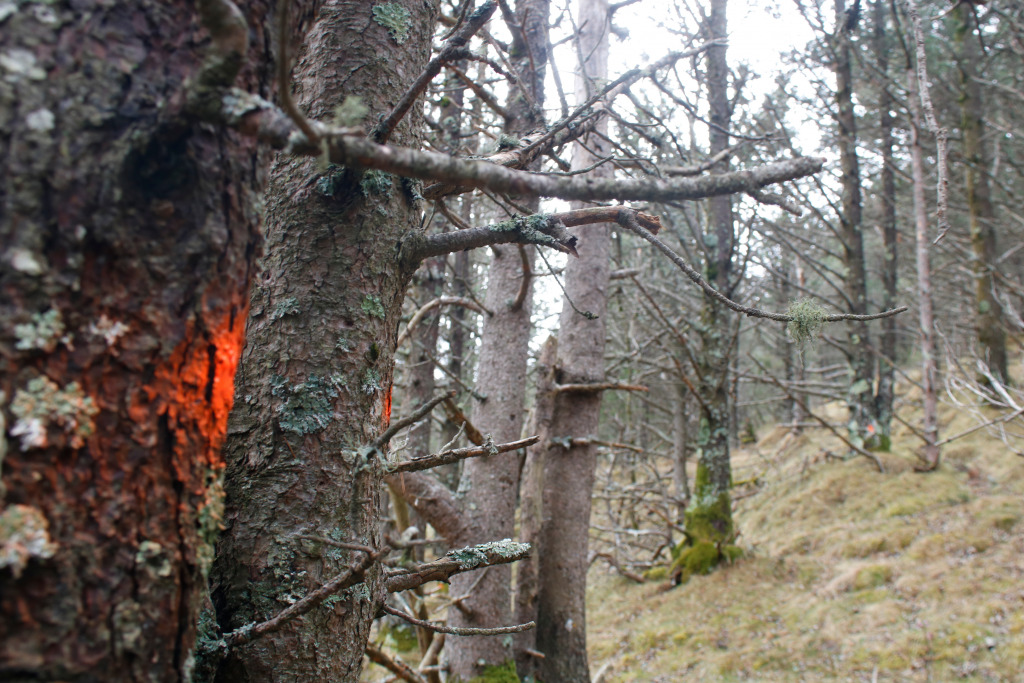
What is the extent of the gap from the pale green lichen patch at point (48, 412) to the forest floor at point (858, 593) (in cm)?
588

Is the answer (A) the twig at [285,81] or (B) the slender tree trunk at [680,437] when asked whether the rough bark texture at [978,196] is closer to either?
(B) the slender tree trunk at [680,437]

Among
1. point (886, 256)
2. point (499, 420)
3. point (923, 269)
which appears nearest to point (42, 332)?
point (499, 420)

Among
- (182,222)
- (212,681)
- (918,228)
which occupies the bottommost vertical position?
(212,681)

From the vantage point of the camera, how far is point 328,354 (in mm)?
1619

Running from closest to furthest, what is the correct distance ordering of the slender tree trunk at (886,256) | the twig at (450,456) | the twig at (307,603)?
the twig at (307,603), the twig at (450,456), the slender tree trunk at (886,256)

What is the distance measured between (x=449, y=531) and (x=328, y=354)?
285 cm

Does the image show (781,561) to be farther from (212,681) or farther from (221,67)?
(221,67)

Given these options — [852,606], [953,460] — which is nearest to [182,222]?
[852,606]

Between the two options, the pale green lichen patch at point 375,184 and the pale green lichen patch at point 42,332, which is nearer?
the pale green lichen patch at point 42,332

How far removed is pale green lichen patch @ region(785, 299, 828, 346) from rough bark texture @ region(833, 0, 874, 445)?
879cm

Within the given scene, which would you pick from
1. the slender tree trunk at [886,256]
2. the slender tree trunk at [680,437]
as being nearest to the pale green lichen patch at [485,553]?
the slender tree trunk at [886,256]

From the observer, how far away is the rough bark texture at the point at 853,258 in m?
9.59

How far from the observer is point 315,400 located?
1.59 meters

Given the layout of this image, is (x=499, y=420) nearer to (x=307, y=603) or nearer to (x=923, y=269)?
(x=307, y=603)
